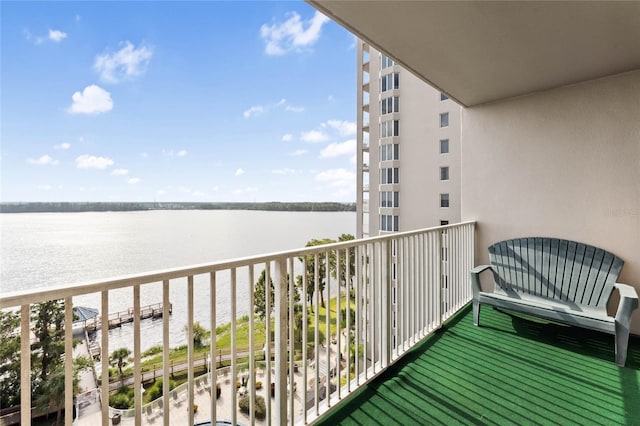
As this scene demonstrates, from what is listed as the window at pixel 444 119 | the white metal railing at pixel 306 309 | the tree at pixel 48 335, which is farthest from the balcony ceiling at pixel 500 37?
the window at pixel 444 119

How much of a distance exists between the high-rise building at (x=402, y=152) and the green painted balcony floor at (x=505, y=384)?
15.4m

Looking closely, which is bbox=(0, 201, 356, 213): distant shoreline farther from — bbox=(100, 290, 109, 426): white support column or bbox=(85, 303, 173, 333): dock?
bbox=(100, 290, 109, 426): white support column

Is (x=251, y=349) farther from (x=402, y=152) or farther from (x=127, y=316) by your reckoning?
(x=402, y=152)

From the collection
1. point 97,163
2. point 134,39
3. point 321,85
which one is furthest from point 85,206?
point 97,163

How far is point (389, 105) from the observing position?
2069cm

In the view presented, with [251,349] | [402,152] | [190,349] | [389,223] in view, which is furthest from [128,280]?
[402,152]

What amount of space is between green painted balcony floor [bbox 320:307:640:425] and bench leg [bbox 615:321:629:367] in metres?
0.06

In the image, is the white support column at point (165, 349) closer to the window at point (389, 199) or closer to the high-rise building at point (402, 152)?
the high-rise building at point (402, 152)

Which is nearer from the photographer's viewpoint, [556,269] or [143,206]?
[556,269]

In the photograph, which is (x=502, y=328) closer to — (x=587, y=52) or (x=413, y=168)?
(x=587, y=52)

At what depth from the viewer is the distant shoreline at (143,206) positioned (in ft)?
23.2

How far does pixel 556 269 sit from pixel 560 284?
0.50 ft

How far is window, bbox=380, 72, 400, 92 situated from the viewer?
20234 mm

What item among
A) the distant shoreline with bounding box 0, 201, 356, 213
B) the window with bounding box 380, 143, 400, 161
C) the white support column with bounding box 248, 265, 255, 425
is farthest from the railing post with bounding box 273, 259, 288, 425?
the window with bounding box 380, 143, 400, 161
